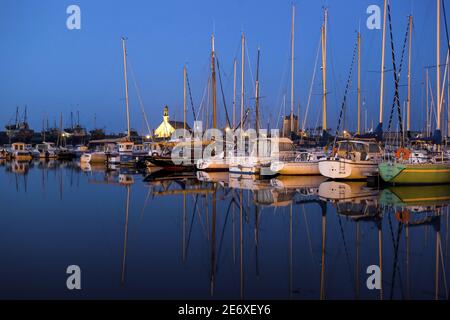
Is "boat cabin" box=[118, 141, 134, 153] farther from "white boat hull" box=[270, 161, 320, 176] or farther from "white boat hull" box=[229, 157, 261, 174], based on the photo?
"white boat hull" box=[270, 161, 320, 176]

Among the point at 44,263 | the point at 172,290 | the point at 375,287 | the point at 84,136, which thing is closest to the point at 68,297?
the point at 172,290

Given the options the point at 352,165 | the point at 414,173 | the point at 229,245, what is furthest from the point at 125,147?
the point at 229,245

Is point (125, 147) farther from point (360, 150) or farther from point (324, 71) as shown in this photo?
point (360, 150)

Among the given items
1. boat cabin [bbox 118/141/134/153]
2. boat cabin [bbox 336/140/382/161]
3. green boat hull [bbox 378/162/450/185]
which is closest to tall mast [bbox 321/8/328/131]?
boat cabin [bbox 336/140/382/161]

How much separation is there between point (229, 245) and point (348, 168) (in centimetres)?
1746

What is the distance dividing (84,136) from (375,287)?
405 feet

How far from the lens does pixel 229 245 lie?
11875mm

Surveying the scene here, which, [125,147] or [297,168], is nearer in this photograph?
[297,168]

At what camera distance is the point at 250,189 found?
2469cm

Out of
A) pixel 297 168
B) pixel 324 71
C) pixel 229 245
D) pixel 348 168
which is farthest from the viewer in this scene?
pixel 324 71

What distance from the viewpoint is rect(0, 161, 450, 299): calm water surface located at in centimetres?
839

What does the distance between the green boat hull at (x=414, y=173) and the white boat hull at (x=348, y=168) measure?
96.9 inches

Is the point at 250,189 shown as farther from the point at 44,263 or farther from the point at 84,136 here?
the point at 84,136

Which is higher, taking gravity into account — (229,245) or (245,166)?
(245,166)
